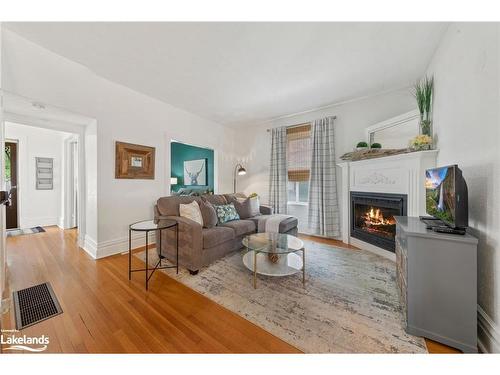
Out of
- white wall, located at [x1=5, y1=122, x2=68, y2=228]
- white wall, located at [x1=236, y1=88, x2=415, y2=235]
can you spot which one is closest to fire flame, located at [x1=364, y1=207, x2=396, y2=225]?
white wall, located at [x1=236, y1=88, x2=415, y2=235]

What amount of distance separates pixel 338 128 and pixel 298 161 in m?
0.97

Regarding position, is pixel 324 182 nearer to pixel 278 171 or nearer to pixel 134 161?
pixel 278 171

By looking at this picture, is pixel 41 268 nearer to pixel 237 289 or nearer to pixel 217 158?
pixel 237 289

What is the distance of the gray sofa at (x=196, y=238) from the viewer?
2.15 meters

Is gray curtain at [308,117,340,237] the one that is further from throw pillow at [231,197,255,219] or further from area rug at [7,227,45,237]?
area rug at [7,227,45,237]

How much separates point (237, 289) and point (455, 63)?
117 inches

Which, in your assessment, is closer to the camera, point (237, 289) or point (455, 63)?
point (455, 63)

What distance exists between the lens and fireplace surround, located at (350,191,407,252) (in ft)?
8.60

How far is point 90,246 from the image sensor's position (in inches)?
107

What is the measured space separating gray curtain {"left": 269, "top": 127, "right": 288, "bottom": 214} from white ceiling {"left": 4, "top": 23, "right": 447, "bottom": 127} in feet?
3.50

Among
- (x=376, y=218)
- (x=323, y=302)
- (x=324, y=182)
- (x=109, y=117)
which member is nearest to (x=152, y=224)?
(x=109, y=117)

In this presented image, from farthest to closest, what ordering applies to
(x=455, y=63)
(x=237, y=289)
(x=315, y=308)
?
1. (x=237, y=289)
2. (x=455, y=63)
3. (x=315, y=308)
